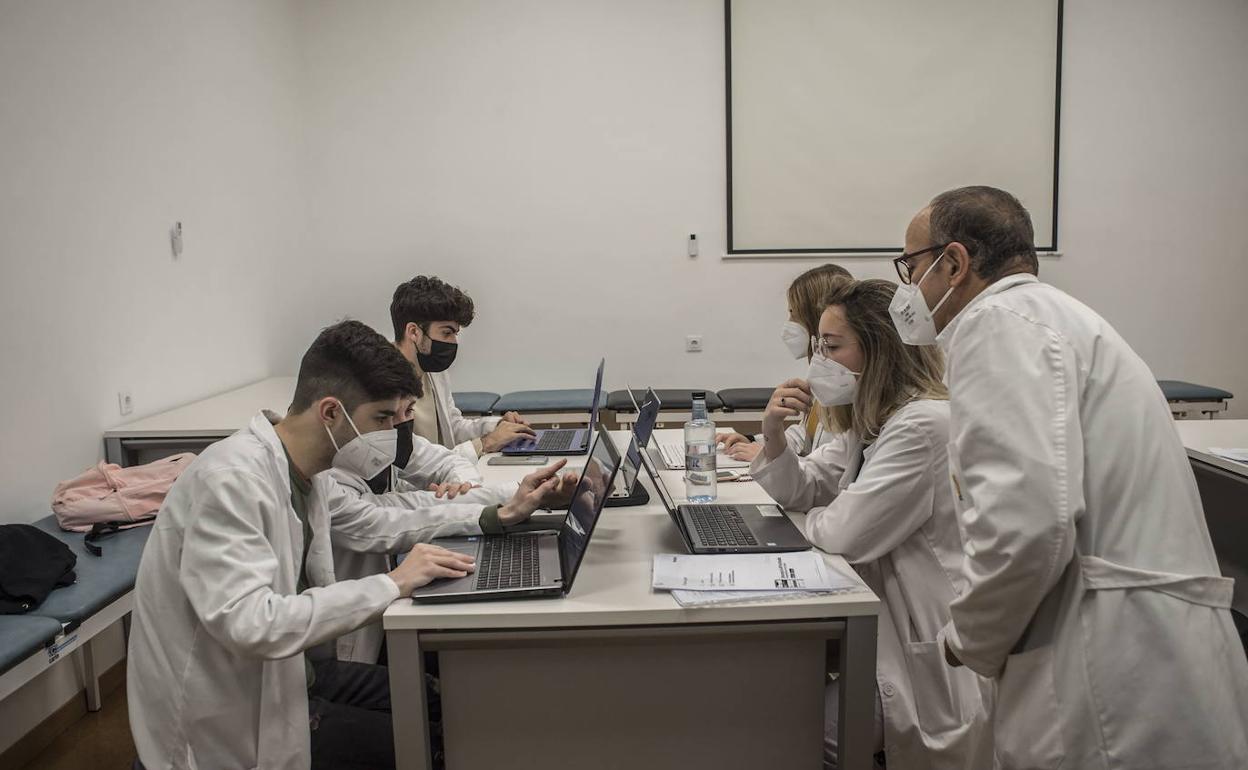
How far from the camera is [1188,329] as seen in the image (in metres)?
5.07

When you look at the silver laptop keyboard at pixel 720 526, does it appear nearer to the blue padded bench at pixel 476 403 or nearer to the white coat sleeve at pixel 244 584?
the white coat sleeve at pixel 244 584

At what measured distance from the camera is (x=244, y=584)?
4.38ft

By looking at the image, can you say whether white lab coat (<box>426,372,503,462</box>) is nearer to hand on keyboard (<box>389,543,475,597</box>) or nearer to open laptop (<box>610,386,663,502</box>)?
open laptop (<box>610,386,663,502</box>)

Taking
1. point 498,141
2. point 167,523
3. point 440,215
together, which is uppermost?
point 498,141

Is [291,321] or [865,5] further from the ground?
[865,5]

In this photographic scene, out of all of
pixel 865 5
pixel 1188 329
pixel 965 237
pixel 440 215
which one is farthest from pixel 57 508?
pixel 1188 329

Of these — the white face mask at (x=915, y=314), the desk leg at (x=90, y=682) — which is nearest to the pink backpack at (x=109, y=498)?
the desk leg at (x=90, y=682)

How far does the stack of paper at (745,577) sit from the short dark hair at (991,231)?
0.60 metres

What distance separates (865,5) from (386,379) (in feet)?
14.1

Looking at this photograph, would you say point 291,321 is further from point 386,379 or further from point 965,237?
point 965,237

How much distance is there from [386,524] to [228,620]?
2.06 ft

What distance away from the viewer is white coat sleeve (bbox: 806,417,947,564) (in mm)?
1677

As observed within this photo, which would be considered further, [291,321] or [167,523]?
[291,321]

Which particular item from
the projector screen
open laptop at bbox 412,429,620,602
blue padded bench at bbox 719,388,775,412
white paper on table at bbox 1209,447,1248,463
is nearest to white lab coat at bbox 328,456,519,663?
open laptop at bbox 412,429,620,602
